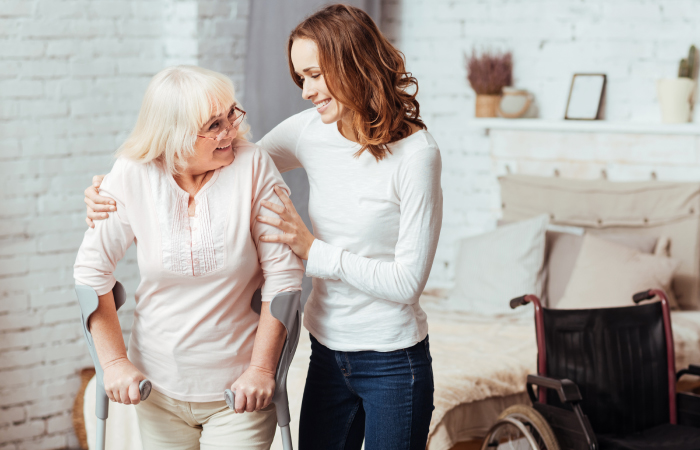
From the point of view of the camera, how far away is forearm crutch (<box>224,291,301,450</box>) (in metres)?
1.31

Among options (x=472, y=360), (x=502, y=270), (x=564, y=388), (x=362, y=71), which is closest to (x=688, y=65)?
(x=502, y=270)

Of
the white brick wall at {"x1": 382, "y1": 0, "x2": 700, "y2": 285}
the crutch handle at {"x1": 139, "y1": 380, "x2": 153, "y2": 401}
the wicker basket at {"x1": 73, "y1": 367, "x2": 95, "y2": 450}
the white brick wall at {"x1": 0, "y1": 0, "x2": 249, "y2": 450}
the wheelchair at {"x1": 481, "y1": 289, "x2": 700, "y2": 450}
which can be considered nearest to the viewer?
the crutch handle at {"x1": 139, "y1": 380, "x2": 153, "y2": 401}

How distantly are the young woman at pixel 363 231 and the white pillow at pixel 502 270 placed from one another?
1.77m

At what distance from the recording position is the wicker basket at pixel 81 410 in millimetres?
2816

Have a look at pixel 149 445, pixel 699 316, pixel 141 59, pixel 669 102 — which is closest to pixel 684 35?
pixel 669 102

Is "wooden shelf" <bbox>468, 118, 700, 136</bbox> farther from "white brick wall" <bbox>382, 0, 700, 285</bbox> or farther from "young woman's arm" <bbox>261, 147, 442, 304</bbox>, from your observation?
"young woman's arm" <bbox>261, 147, 442, 304</bbox>

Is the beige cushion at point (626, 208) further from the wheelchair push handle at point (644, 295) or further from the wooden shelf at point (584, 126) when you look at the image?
the wheelchair push handle at point (644, 295)

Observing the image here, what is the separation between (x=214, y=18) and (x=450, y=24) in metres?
1.34

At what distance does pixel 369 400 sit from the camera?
1.39 metres

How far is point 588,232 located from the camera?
10.5 ft

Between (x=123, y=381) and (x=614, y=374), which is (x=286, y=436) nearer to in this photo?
(x=123, y=381)

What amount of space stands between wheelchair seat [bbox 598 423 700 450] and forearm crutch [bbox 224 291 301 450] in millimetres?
1198

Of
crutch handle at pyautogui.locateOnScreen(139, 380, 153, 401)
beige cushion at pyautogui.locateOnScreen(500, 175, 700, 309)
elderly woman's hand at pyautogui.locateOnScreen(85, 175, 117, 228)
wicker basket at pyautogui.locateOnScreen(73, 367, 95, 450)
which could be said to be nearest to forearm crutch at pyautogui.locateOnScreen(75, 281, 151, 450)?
crutch handle at pyautogui.locateOnScreen(139, 380, 153, 401)

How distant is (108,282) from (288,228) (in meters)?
0.34
